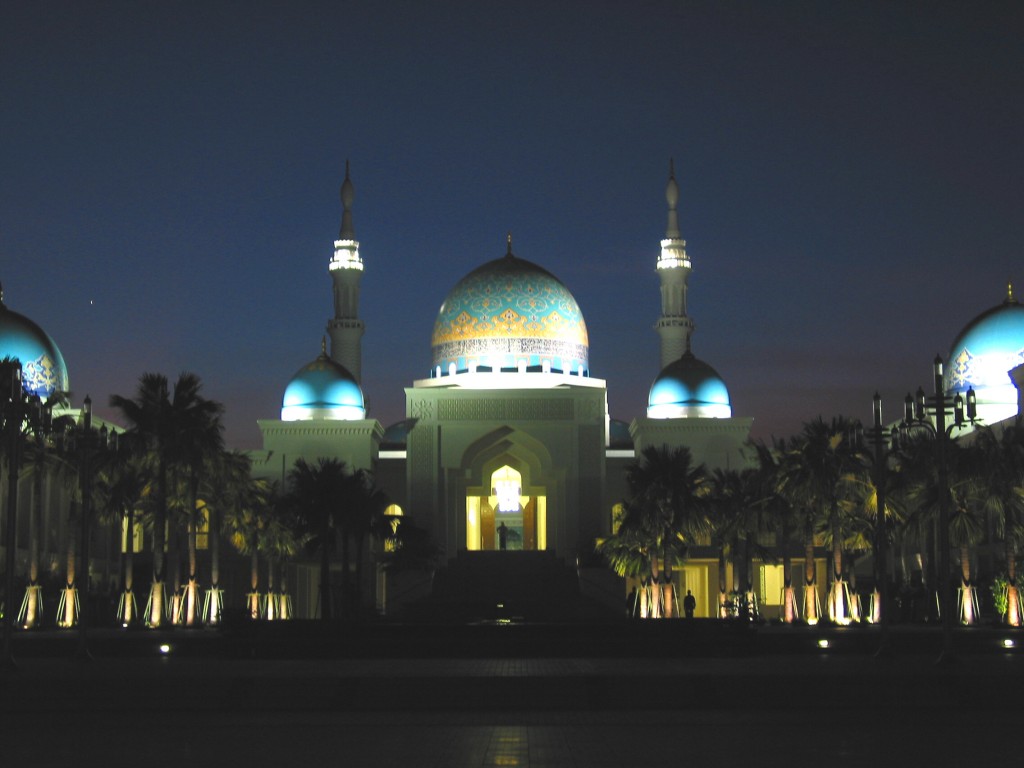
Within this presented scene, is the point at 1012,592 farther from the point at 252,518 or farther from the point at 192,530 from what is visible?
the point at 252,518

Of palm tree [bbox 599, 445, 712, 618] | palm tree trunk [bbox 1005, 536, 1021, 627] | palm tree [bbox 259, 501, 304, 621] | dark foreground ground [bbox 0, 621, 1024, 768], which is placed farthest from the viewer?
palm tree [bbox 259, 501, 304, 621]

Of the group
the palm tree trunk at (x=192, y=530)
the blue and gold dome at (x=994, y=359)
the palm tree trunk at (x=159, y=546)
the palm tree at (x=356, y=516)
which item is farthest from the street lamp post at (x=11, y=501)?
the blue and gold dome at (x=994, y=359)

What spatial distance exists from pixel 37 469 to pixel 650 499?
13934 millimetres

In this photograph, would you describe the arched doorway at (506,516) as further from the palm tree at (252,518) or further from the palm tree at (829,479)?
the palm tree at (829,479)

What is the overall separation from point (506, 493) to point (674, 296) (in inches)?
353

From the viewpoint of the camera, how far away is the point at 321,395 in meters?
50.8

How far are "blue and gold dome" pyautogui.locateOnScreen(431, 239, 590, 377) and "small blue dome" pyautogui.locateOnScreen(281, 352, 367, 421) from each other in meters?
2.96

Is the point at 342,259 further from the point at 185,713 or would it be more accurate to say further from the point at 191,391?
the point at 185,713

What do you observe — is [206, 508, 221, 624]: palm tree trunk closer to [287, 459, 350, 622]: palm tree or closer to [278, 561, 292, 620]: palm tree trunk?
[287, 459, 350, 622]: palm tree

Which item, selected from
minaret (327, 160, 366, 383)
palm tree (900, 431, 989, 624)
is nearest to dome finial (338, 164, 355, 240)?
minaret (327, 160, 366, 383)

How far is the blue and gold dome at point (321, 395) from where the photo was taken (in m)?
50.8

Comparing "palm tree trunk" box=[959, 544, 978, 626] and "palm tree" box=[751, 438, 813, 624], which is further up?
"palm tree" box=[751, 438, 813, 624]

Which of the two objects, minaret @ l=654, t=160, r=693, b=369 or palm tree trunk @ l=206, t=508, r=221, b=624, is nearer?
palm tree trunk @ l=206, t=508, r=221, b=624

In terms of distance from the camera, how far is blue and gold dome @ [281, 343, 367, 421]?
167ft
